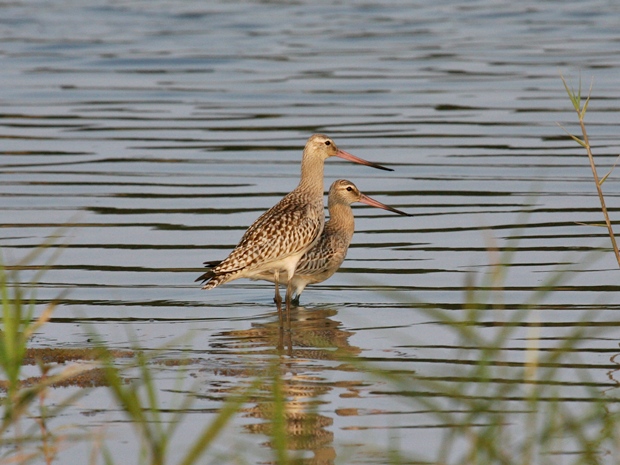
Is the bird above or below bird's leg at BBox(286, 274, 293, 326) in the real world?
above

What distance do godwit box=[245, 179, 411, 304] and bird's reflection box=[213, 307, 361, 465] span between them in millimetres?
355

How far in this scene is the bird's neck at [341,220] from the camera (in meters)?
10.4

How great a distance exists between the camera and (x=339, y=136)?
1531 centimetres

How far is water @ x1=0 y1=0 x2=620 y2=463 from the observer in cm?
776

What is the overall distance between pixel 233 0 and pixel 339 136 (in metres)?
15.8

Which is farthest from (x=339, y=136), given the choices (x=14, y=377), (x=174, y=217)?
(x=14, y=377)

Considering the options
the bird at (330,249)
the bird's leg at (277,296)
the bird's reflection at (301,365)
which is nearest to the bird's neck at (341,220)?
the bird at (330,249)

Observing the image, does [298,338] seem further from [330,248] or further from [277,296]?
[330,248]

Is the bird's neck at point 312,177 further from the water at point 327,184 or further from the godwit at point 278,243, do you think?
the water at point 327,184

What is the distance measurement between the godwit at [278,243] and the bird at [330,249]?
7.2 inches

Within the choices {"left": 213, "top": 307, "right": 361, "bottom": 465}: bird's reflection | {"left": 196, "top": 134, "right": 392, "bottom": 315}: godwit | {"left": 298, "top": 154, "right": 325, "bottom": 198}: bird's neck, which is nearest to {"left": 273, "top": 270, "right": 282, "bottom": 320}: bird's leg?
{"left": 196, "top": 134, "right": 392, "bottom": 315}: godwit

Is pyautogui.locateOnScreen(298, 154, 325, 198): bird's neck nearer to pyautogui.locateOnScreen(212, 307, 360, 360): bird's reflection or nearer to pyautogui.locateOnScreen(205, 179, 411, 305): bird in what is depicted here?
pyautogui.locateOnScreen(205, 179, 411, 305): bird

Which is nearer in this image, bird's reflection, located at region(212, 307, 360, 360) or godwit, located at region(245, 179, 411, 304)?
bird's reflection, located at region(212, 307, 360, 360)

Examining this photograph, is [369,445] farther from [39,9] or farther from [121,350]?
[39,9]
